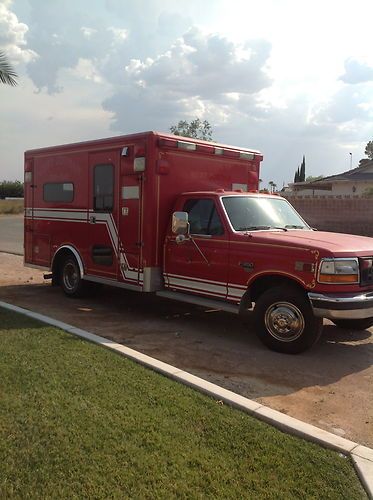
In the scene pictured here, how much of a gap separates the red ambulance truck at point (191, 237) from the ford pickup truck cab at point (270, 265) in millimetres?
13

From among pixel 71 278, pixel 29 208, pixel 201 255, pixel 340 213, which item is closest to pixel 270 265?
pixel 201 255

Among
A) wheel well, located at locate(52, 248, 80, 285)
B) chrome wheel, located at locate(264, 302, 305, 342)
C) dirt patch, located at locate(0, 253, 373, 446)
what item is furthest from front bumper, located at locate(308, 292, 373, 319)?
wheel well, located at locate(52, 248, 80, 285)

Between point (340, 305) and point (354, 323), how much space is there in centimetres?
158

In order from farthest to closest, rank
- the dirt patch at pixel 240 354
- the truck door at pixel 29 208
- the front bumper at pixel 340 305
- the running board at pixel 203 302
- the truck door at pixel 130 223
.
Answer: the truck door at pixel 29 208 < the truck door at pixel 130 223 < the running board at pixel 203 302 < the front bumper at pixel 340 305 < the dirt patch at pixel 240 354

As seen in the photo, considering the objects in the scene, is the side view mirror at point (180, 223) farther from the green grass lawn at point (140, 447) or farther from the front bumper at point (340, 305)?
the green grass lawn at point (140, 447)

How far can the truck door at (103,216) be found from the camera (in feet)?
26.8

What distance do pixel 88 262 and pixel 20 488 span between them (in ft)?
19.4

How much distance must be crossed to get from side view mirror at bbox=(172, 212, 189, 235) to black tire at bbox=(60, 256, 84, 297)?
2.80m

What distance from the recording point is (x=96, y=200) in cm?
859

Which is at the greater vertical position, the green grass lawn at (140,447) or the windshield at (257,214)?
the windshield at (257,214)

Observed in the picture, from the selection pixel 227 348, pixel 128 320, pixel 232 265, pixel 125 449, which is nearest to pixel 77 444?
pixel 125 449

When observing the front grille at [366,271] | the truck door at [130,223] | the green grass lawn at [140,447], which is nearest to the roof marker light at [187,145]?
the truck door at [130,223]

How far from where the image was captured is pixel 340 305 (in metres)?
5.61

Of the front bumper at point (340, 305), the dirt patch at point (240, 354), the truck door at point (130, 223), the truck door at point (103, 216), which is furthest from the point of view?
the truck door at point (103, 216)
